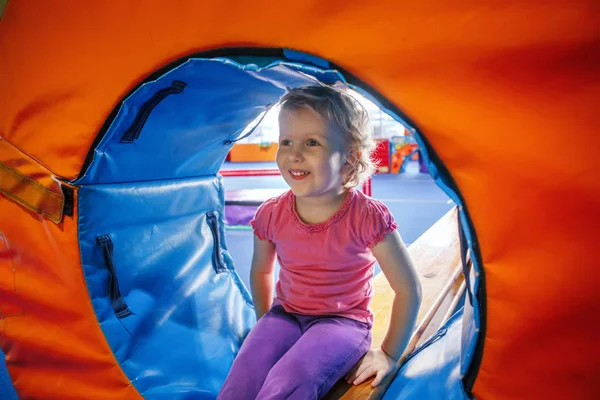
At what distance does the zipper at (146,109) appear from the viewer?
3.49 ft

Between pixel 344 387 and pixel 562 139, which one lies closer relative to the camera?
pixel 562 139

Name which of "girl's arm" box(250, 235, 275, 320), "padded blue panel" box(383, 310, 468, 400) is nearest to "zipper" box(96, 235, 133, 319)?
"girl's arm" box(250, 235, 275, 320)

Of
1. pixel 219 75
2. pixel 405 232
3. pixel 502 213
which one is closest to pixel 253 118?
pixel 219 75

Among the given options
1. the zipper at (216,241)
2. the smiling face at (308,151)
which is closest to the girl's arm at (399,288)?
the smiling face at (308,151)

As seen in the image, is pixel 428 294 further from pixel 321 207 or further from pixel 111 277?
pixel 111 277

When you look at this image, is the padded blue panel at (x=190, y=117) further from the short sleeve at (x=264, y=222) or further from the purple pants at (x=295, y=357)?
the purple pants at (x=295, y=357)

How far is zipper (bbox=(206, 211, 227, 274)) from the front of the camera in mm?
1687

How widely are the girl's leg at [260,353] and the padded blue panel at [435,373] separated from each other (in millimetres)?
287

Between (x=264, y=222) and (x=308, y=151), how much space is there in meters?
0.29

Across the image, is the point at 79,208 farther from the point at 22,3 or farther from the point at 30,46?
the point at 22,3

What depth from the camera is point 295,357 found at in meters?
1.08

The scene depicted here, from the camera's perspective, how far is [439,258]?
2277mm

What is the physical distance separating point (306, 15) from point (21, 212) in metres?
0.88

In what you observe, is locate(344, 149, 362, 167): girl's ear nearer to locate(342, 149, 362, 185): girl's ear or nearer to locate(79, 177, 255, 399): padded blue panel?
locate(342, 149, 362, 185): girl's ear
